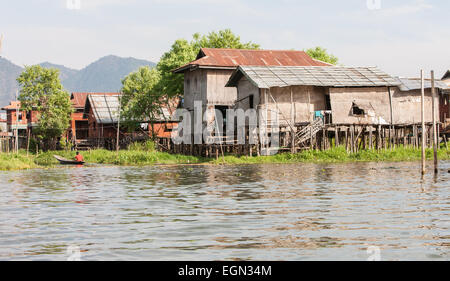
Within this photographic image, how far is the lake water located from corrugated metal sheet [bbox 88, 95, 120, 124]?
34.6 m

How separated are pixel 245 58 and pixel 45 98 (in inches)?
757

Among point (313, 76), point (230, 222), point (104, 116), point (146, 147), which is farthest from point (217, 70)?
point (230, 222)

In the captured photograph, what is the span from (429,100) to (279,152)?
12.1m

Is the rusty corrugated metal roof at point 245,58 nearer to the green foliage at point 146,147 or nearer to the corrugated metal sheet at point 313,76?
the corrugated metal sheet at point 313,76

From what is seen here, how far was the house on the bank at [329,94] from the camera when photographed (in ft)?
117

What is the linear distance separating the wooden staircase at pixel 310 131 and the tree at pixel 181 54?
12925 mm

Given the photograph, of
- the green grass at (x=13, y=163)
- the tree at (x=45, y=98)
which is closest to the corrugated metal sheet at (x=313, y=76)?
the green grass at (x=13, y=163)

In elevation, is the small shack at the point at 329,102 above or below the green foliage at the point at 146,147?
above

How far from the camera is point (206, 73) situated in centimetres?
3975

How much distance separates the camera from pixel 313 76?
36375 millimetres

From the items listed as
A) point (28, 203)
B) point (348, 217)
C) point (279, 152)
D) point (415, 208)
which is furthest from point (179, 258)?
point (279, 152)

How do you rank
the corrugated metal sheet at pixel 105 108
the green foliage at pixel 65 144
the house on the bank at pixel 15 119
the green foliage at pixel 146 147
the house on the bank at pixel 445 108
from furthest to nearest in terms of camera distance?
1. the house on the bank at pixel 15 119
2. the corrugated metal sheet at pixel 105 108
3. the green foliage at pixel 65 144
4. the house on the bank at pixel 445 108
5. the green foliage at pixel 146 147

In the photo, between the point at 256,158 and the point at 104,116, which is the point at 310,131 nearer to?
the point at 256,158

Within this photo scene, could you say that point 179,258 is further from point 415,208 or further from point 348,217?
point 415,208
